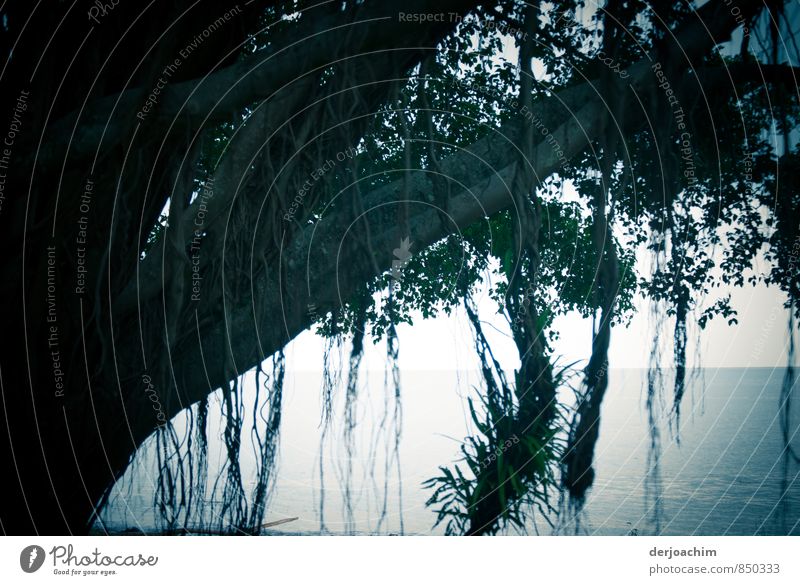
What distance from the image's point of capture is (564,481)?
3.79 m

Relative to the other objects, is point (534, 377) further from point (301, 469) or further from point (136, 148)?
point (301, 469)

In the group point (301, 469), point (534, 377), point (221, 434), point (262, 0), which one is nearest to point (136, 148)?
point (262, 0)
